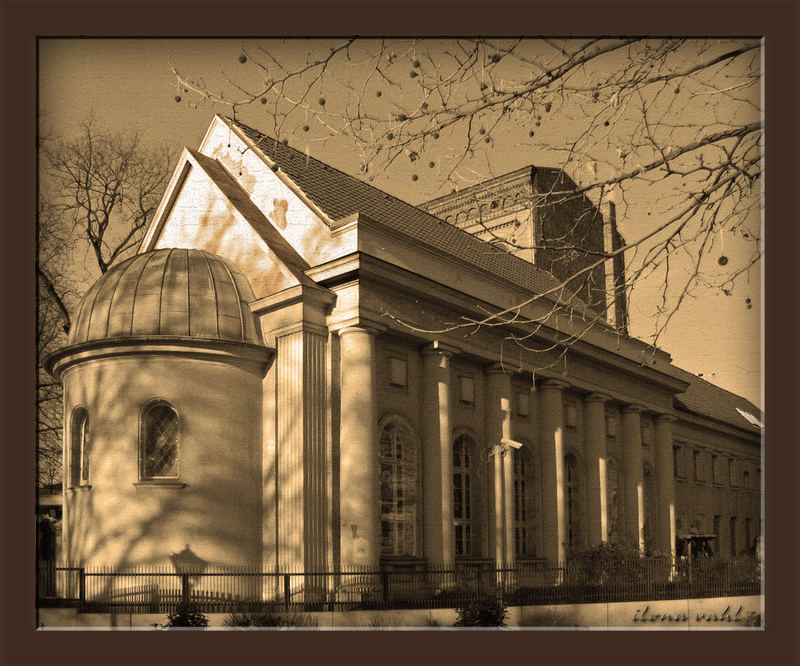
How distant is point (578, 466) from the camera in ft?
80.5

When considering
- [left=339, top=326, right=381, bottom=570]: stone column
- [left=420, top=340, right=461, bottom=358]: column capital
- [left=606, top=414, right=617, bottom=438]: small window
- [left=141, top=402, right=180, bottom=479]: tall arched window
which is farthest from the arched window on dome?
[left=606, top=414, right=617, bottom=438]: small window

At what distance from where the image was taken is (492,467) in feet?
71.9

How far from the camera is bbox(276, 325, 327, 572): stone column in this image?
1858cm

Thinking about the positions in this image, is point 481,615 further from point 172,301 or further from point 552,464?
point 172,301

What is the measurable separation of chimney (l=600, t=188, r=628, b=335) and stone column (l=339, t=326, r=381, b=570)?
169 inches

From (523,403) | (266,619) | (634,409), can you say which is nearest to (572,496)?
(634,409)

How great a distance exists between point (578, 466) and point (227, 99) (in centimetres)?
1217

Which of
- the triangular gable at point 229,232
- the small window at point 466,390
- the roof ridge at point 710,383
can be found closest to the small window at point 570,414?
the small window at point 466,390

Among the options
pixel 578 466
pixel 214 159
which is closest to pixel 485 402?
pixel 578 466

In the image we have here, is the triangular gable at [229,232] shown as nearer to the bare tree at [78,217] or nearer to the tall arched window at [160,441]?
the bare tree at [78,217]

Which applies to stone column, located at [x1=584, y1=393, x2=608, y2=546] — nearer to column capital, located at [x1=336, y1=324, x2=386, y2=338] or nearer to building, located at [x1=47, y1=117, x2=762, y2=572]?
building, located at [x1=47, y1=117, x2=762, y2=572]

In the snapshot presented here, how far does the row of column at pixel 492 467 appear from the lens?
62.9ft

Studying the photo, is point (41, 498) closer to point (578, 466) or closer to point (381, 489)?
point (381, 489)

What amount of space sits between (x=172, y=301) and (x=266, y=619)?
6.24 meters
